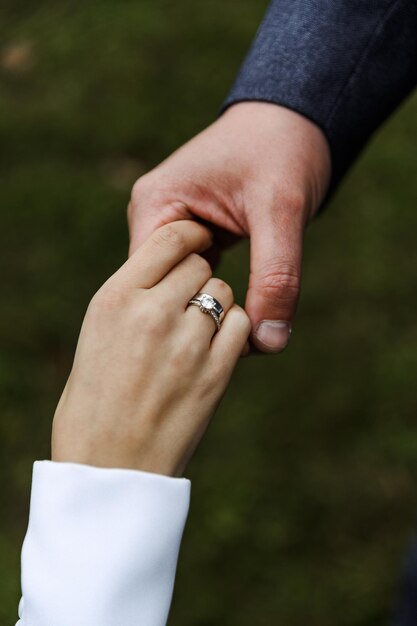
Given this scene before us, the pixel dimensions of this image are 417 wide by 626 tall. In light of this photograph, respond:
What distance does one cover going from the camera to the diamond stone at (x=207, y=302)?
4.66 ft

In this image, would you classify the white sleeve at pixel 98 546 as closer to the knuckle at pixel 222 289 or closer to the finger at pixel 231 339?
the finger at pixel 231 339

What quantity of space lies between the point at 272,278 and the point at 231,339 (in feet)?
0.61

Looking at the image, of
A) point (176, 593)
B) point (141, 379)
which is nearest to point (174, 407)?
point (141, 379)

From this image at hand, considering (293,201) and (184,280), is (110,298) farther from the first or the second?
(293,201)

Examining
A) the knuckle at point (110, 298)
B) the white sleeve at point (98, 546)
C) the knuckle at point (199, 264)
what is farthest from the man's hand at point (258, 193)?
the white sleeve at point (98, 546)

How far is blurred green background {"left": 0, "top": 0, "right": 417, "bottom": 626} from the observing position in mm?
2453

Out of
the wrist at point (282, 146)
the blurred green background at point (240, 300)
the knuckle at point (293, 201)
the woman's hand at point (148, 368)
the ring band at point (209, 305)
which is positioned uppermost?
the wrist at point (282, 146)

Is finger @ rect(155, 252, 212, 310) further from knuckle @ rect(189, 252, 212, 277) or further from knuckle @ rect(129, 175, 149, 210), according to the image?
knuckle @ rect(129, 175, 149, 210)

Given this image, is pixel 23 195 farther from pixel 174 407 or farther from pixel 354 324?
pixel 174 407

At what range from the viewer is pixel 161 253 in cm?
144

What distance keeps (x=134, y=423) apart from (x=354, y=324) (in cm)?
188

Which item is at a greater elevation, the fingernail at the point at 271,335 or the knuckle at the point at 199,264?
the knuckle at the point at 199,264

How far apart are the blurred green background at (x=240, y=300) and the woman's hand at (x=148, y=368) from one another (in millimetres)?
1258

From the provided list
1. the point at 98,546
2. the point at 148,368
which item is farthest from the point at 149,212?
the point at 98,546
